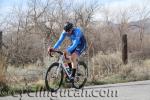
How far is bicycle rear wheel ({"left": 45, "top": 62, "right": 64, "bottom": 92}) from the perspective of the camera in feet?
34.3

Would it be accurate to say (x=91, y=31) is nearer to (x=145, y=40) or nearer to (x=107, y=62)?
(x=107, y=62)

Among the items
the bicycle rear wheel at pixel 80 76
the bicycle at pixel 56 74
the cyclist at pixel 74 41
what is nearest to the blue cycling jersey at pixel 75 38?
the cyclist at pixel 74 41

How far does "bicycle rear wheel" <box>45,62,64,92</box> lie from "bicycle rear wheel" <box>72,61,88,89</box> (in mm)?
716

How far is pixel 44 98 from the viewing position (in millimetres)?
9336

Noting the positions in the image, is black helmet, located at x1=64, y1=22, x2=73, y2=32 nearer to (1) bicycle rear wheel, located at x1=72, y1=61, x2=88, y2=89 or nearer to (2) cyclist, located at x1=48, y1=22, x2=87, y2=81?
(2) cyclist, located at x1=48, y1=22, x2=87, y2=81

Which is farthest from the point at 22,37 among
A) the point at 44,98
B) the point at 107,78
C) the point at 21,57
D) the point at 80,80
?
the point at 44,98

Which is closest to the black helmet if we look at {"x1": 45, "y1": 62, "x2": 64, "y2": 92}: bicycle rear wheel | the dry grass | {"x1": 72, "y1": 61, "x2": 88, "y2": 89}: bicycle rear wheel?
{"x1": 45, "y1": 62, "x2": 64, "y2": 92}: bicycle rear wheel

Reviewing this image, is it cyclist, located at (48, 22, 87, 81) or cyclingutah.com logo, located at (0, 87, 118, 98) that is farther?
cyclist, located at (48, 22, 87, 81)

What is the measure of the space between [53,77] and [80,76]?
1122 mm

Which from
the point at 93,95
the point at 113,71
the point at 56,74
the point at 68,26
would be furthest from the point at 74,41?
the point at 113,71

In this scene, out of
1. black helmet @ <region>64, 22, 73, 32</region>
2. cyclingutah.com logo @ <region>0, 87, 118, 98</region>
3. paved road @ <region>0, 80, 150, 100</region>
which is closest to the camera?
paved road @ <region>0, 80, 150, 100</region>

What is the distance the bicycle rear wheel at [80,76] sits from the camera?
1123 cm

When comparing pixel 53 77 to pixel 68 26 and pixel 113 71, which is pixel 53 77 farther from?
pixel 113 71

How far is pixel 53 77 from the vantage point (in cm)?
1053
